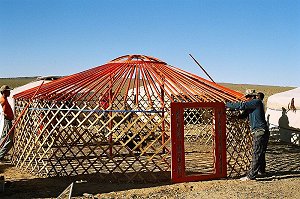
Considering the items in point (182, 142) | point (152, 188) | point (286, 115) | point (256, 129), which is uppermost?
point (286, 115)

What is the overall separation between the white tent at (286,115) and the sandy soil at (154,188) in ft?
10.1

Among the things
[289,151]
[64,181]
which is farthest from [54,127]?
[289,151]

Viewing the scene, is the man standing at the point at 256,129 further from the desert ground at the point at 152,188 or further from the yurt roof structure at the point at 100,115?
the yurt roof structure at the point at 100,115

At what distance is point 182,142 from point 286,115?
4605 mm

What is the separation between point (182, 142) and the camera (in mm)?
5301

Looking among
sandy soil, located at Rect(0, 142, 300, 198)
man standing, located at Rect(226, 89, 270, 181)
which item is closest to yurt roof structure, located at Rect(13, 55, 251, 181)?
sandy soil, located at Rect(0, 142, 300, 198)

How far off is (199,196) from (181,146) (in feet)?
2.67

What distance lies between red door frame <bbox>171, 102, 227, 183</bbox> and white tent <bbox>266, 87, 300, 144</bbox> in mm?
3708

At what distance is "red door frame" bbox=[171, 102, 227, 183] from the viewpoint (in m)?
5.26

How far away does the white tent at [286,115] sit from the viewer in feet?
29.1

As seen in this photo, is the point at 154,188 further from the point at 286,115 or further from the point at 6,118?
the point at 286,115

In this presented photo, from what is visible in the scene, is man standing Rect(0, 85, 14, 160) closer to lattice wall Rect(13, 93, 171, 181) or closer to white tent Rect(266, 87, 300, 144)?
lattice wall Rect(13, 93, 171, 181)

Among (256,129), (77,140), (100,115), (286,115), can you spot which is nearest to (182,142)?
(256,129)

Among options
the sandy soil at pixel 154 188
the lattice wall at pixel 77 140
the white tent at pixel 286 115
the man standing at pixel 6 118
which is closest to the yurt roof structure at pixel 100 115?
the lattice wall at pixel 77 140
